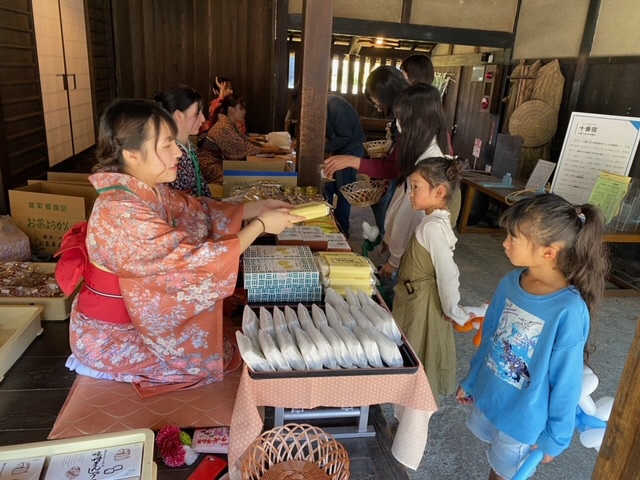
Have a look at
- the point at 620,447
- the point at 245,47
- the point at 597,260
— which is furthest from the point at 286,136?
the point at 620,447

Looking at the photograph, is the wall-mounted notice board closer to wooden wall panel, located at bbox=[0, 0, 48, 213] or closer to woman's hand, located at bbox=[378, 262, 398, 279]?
woman's hand, located at bbox=[378, 262, 398, 279]

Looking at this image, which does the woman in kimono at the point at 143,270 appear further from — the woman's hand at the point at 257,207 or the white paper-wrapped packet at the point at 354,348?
the white paper-wrapped packet at the point at 354,348

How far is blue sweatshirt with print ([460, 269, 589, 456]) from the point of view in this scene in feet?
5.56

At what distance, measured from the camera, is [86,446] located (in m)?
1.41

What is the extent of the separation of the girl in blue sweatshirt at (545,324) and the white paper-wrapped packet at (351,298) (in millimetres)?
594

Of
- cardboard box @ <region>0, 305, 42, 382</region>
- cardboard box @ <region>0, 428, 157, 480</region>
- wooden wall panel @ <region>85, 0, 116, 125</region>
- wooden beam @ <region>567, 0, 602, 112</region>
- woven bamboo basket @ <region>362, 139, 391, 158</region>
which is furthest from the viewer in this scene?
wooden wall panel @ <region>85, 0, 116, 125</region>

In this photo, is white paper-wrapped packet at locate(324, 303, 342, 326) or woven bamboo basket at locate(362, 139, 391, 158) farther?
woven bamboo basket at locate(362, 139, 391, 158)

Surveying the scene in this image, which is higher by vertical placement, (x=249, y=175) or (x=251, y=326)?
(x=249, y=175)

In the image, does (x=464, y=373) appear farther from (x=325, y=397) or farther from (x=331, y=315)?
(x=325, y=397)

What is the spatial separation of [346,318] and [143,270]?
2.61ft

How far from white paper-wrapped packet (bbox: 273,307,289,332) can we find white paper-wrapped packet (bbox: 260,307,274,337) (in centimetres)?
2

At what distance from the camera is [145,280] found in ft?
6.11

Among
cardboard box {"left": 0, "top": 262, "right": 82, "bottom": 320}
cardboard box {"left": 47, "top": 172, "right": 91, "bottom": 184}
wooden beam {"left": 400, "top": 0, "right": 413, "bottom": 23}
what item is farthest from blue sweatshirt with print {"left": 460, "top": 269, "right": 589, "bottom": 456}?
wooden beam {"left": 400, "top": 0, "right": 413, "bottom": 23}

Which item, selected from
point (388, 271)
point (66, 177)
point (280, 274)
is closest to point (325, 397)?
A: point (280, 274)
